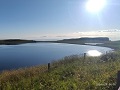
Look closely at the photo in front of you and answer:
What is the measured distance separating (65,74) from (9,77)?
657 cm

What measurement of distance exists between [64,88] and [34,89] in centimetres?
204

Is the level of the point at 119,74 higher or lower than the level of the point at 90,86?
higher

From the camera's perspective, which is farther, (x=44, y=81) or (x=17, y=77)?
(x=17, y=77)

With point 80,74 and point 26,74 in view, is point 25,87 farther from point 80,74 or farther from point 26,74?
point 26,74

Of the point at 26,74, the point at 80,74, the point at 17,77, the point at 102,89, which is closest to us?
the point at 102,89

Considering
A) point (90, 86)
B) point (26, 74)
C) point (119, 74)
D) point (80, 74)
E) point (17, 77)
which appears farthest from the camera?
point (26, 74)

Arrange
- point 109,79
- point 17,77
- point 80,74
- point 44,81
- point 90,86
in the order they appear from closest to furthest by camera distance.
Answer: point 90,86, point 109,79, point 44,81, point 80,74, point 17,77

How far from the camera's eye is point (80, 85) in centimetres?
1502

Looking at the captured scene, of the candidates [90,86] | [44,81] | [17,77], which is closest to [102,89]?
[90,86]

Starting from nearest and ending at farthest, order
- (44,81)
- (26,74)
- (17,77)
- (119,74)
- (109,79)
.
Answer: (119,74)
(109,79)
(44,81)
(17,77)
(26,74)

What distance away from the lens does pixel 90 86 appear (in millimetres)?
14555

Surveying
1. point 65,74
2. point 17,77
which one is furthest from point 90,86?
point 17,77

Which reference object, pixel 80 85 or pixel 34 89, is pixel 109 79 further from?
pixel 34 89

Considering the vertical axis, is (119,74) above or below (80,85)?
above
